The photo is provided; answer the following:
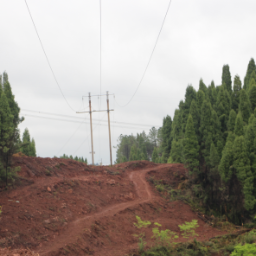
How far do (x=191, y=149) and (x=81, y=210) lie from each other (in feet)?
34.2

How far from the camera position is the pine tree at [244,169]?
57.8 feet

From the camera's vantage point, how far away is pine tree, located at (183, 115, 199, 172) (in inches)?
878

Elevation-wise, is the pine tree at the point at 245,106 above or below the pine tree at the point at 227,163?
above

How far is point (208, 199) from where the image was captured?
71.3ft

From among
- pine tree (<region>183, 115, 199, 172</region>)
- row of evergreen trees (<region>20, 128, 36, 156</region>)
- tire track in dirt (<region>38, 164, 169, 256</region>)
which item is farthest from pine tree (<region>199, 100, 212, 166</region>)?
row of evergreen trees (<region>20, 128, 36, 156</region>)

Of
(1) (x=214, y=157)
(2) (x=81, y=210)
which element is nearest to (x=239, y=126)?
(1) (x=214, y=157)

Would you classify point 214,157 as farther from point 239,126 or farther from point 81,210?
point 81,210

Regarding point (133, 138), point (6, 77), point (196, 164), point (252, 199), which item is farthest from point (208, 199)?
point (133, 138)

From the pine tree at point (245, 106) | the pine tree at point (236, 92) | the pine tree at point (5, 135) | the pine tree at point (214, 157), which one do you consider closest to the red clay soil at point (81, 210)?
the pine tree at point (5, 135)

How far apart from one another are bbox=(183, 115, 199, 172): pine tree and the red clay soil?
3.57 m

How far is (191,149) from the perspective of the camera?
22.4 meters

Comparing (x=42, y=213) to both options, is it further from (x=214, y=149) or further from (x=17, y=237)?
(x=214, y=149)

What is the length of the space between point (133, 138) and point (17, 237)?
252ft

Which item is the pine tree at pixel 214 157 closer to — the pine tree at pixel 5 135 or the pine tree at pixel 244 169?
the pine tree at pixel 244 169
